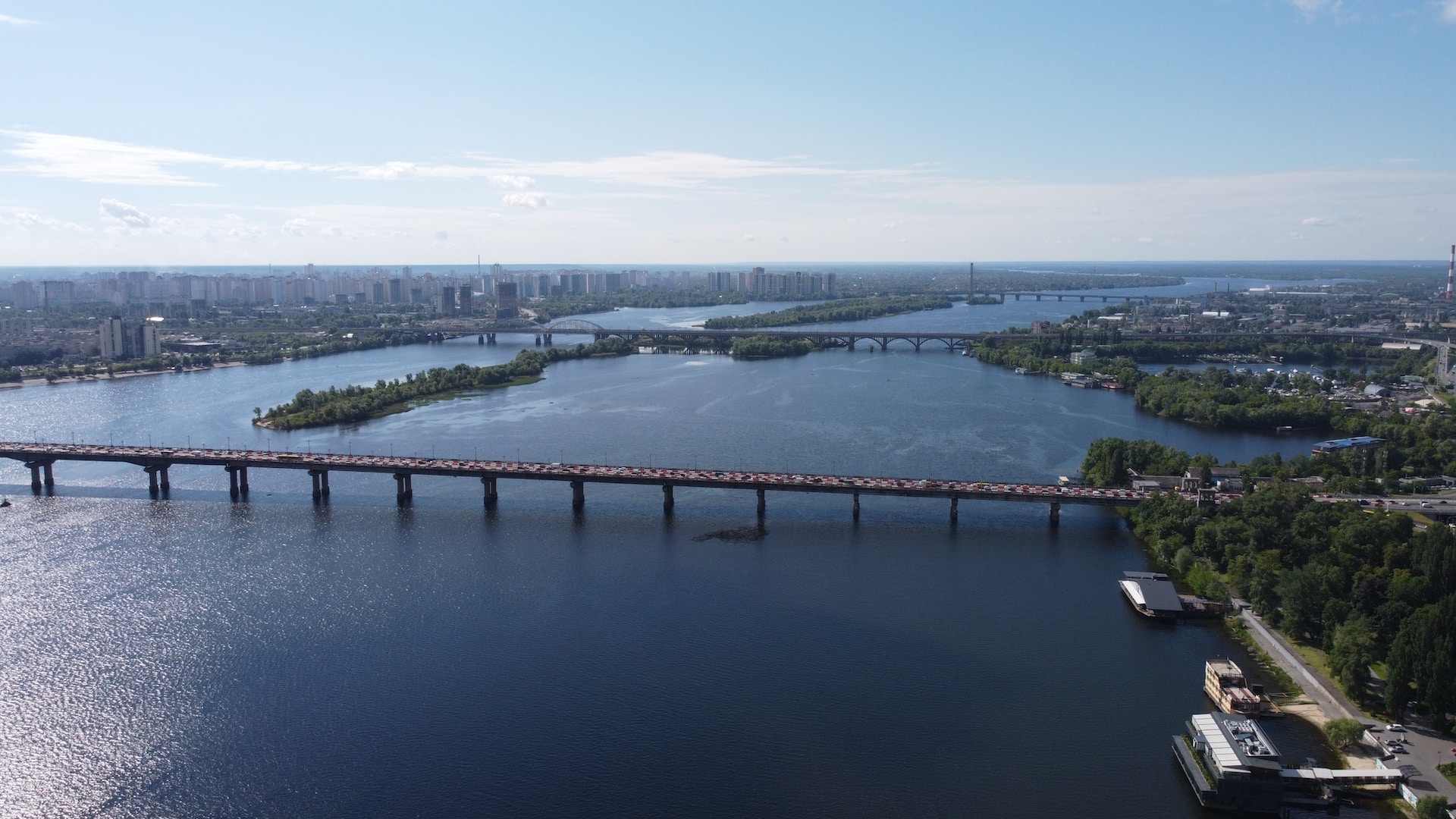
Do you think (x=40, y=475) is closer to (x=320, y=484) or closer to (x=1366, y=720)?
(x=320, y=484)

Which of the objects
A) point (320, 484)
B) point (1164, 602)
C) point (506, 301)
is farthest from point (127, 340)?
point (1164, 602)

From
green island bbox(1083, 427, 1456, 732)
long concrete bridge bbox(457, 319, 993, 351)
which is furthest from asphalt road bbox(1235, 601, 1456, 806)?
long concrete bridge bbox(457, 319, 993, 351)

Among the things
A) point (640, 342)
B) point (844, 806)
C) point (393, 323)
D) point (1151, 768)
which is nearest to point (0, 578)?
point (844, 806)

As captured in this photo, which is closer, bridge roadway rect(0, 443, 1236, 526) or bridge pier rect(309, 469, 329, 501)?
bridge roadway rect(0, 443, 1236, 526)

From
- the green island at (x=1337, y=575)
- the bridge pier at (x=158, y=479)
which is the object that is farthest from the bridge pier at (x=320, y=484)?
the green island at (x=1337, y=575)

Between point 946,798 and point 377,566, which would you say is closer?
point 946,798

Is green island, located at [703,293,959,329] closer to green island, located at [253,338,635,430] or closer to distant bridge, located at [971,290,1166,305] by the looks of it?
distant bridge, located at [971,290,1166,305]

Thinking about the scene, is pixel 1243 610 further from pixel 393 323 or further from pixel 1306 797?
pixel 393 323
